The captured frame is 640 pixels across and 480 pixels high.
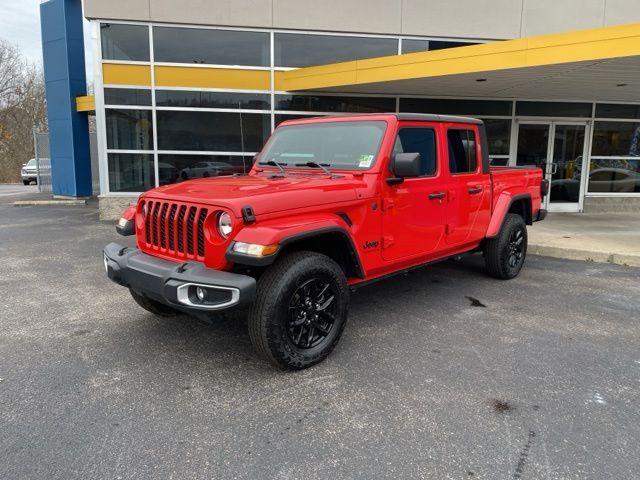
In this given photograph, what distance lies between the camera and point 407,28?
1152 centimetres

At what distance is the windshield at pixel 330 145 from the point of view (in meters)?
4.46

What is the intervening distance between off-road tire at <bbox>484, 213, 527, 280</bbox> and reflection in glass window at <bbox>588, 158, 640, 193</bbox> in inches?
301

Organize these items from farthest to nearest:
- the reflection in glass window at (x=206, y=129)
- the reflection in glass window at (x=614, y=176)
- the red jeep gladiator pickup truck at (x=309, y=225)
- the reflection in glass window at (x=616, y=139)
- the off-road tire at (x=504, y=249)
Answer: the reflection in glass window at (x=614, y=176)
the reflection in glass window at (x=616, y=139)
the reflection in glass window at (x=206, y=129)
the off-road tire at (x=504, y=249)
the red jeep gladiator pickup truck at (x=309, y=225)

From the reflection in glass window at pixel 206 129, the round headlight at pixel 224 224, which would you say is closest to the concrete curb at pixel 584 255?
the round headlight at pixel 224 224

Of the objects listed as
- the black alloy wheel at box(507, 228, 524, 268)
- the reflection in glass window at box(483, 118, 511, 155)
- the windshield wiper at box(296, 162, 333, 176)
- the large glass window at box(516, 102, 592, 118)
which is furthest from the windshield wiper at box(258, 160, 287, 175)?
the large glass window at box(516, 102, 592, 118)

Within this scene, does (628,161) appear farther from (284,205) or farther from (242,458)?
(242,458)

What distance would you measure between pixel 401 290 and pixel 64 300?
3758 mm

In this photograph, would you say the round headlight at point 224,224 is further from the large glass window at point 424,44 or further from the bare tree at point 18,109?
the bare tree at point 18,109

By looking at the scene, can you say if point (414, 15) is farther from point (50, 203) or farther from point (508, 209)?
point (50, 203)

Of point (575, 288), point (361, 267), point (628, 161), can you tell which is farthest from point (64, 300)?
point (628, 161)

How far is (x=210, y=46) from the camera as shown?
11.3 metres

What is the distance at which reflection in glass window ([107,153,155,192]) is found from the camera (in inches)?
449

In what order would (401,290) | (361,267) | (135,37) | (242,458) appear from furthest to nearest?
(135,37) < (401,290) < (361,267) < (242,458)

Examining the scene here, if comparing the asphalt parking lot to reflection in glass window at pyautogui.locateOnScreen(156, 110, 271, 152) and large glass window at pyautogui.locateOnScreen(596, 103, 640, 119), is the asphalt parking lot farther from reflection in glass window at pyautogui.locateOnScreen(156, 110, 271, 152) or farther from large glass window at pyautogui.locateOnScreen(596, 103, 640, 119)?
large glass window at pyautogui.locateOnScreen(596, 103, 640, 119)
